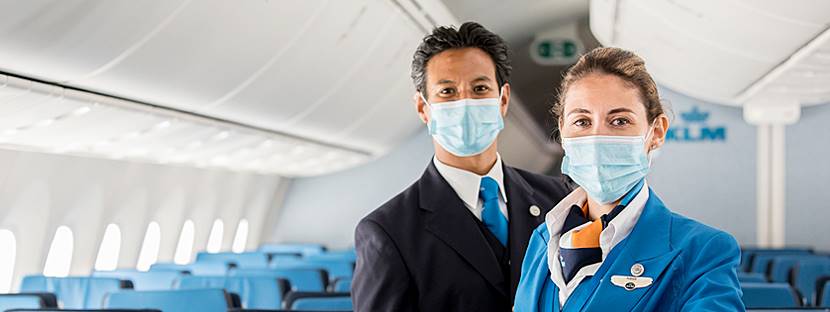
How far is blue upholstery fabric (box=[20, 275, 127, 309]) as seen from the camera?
784 centimetres

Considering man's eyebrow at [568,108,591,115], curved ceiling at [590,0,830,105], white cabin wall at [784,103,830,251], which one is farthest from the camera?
white cabin wall at [784,103,830,251]

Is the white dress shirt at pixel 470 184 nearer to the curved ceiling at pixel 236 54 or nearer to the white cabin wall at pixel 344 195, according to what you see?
the curved ceiling at pixel 236 54

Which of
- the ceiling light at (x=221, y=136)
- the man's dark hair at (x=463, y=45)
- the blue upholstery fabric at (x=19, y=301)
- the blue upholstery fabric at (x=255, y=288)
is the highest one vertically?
the ceiling light at (x=221, y=136)

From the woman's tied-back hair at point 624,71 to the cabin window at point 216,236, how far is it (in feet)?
49.4

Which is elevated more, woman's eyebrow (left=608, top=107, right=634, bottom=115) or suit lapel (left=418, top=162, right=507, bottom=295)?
woman's eyebrow (left=608, top=107, right=634, bottom=115)

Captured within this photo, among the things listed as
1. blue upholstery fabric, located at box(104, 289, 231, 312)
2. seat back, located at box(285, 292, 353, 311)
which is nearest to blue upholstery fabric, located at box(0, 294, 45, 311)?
blue upholstery fabric, located at box(104, 289, 231, 312)

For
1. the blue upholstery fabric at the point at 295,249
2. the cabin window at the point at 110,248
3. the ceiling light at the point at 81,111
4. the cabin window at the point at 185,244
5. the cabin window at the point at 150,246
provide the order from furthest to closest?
the blue upholstery fabric at the point at 295,249 < the cabin window at the point at 185,244 < the cabin window at the point at 150,246 < the cabin window at the point at 110,248 < the ceiling light at the point at 81,111

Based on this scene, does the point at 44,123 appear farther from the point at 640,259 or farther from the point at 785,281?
the point at 640,259

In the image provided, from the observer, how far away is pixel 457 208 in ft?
11.1

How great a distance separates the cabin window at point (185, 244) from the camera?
51.9ft

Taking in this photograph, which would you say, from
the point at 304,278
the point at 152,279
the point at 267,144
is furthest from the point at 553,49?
the point at 152,279

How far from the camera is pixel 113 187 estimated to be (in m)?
12.8

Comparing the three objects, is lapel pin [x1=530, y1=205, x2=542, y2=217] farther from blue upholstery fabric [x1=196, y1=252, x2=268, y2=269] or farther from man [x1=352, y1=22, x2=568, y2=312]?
blue upholstery fabric [x1=196, y1=252, x2=268, y2=269]

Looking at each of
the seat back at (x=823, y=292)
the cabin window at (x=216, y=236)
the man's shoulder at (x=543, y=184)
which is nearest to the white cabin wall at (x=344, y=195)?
the cabin window at (x=216, y=236)
